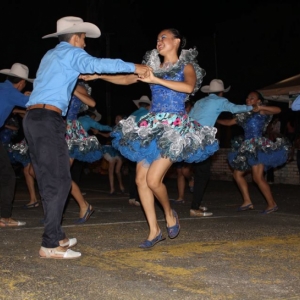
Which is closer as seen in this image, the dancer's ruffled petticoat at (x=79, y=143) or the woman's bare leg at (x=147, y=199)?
the woman's bare leg at (x=147, y=199)

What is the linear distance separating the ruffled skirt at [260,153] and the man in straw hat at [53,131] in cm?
427

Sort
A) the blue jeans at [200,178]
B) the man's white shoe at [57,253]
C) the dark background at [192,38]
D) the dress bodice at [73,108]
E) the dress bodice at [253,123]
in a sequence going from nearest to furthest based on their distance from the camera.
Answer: the man's white shoe at [57,253]
the dress bodice at [73,108]
the blue jeans at [200,178]
the dress bodice at [253,123]
the dark background at [192,38]

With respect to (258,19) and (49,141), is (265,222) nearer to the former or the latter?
(49,141)

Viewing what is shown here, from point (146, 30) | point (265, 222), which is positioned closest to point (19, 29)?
point (146, 30)

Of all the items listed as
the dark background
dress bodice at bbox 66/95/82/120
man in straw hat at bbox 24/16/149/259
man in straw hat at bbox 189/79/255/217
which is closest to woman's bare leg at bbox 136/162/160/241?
man in straw hat at bbox 24/16/149/259

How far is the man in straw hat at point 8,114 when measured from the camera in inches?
308

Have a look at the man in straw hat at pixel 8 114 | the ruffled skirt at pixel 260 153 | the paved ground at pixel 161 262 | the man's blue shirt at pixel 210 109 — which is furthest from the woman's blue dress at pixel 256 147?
the man in straw hat at pixel 8 114

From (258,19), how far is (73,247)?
2418cm

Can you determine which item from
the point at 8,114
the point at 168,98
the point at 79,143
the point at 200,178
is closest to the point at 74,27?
the point at 168,98

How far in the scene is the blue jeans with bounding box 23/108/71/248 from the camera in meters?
5.74

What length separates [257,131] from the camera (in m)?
9.91

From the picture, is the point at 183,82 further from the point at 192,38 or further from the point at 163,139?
the point at 192,38

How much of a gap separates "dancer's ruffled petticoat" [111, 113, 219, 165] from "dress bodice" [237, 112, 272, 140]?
323 centimetres

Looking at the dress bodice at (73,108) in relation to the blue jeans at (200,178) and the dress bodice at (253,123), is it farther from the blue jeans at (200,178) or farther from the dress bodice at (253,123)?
the dress bodice at (253,123)
